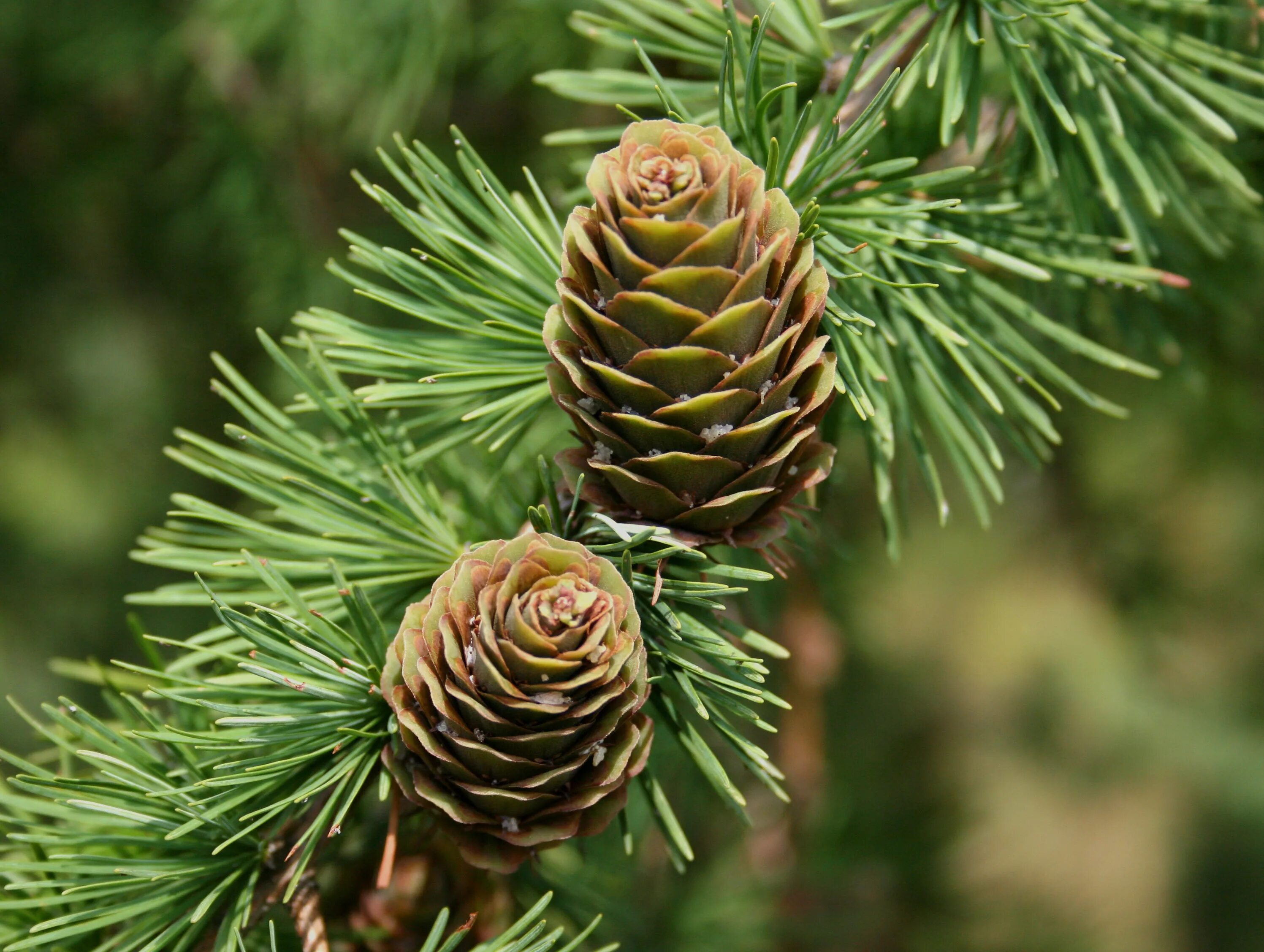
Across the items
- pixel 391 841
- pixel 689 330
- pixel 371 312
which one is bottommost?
pixel 371 312

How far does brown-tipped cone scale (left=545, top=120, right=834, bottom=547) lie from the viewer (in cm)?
39

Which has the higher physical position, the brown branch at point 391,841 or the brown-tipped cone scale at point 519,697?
the brown-tipped cone scale at point 519,697

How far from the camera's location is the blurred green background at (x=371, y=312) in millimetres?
966

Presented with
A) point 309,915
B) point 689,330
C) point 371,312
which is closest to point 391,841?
point 309,915

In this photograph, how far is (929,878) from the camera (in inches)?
42.1

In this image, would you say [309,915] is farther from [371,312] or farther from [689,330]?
[371,312]

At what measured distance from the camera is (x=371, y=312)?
116cm

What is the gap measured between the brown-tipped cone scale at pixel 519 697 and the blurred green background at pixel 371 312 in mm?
310

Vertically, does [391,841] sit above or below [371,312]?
above

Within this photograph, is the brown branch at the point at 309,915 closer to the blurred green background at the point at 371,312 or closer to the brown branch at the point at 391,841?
the brown branch at the point at 391,841

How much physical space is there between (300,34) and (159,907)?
80cm

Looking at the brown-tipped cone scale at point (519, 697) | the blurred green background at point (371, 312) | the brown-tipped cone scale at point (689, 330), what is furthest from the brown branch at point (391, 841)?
the blurred green background at point (371, 312)

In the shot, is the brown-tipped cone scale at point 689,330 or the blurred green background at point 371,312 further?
the blurred green background at point 371,312

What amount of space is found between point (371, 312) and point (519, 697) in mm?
866
